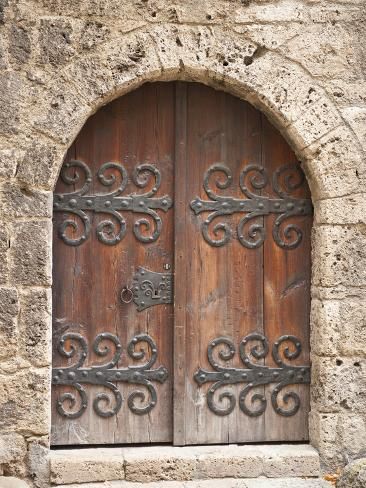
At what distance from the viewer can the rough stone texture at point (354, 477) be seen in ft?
11.8

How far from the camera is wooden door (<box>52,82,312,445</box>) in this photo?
4398 mm

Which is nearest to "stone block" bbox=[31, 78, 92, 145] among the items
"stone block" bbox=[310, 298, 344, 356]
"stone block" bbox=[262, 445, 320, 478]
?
"stone block" bbox=[310, 298, 344, 356]

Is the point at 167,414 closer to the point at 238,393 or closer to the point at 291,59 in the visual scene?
the point at 238,393

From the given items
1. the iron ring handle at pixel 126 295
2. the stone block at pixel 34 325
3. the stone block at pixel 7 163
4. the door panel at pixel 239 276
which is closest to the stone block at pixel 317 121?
the door panel at pixel 239 276

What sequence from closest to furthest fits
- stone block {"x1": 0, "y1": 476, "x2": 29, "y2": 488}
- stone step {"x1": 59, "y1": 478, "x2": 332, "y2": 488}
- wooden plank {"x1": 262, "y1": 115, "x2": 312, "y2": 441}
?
stone block {"x1": 0, "y1": 476, "x2": 29, "y2": 488} < stone step {"x1": 59, "y1": 478, "x2": 332, "y2": 488} < wooden plank {"x1": 262, "y1": 115, "x2": 312, "y2": 441}

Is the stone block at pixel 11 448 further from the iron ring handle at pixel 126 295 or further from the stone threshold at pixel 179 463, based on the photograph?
the iron ring handle at pixel 126 295

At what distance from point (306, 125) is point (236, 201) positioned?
0.60 metres

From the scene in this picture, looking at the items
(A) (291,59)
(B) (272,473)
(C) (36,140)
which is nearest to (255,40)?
(A) (291,59)

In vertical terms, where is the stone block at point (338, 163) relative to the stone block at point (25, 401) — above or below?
above

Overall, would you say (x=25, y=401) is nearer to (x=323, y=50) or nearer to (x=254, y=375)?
(x=254, y=375)

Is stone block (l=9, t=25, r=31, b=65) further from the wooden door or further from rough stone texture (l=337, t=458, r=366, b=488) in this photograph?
rough stone texture (l=337, t=458, r=366, b=488)

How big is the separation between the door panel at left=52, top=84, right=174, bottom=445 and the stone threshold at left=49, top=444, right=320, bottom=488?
150 millimetres

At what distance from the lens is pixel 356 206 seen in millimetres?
4344

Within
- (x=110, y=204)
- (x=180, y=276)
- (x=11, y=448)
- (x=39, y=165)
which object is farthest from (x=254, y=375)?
(x=39, y=165)
